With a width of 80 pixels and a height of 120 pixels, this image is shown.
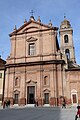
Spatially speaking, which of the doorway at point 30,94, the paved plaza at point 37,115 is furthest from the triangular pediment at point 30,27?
the paved plaza at point 37,115

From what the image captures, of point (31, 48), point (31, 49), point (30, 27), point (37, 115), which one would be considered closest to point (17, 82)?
point (31, 49)

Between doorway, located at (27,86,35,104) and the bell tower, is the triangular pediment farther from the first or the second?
the bell tower

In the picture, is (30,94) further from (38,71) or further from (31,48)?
(31,48)

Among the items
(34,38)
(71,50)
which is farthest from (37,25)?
(71,50)

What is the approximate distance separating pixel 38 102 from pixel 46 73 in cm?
460

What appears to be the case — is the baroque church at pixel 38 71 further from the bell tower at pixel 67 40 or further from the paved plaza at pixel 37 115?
the bell tower at pixel 67 40

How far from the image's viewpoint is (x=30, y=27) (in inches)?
1244

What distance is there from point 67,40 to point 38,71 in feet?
84.0

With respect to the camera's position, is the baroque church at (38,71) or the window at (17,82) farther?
the window at (17,82)

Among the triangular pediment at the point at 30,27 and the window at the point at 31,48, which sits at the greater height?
the triangular pediment at the point at 30,27

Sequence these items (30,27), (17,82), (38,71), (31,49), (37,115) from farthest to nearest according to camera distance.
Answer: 1. (30,27)
2. (31,49)
3. (17,82)
4. (38,71)
5. (37,115)

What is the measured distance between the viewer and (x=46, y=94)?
27.0 metres

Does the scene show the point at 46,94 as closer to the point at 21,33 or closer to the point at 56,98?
the point at 56,98

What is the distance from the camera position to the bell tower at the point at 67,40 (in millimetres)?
49531
